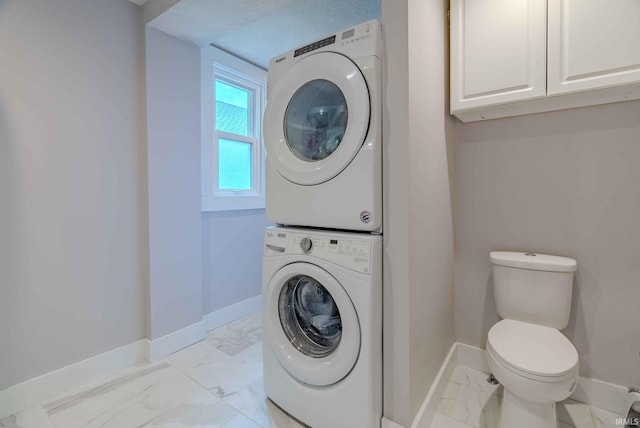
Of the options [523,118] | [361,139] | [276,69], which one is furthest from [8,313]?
[523,118]

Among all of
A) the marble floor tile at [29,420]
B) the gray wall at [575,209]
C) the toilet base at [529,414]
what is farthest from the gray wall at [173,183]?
the toilet base at [529,414]

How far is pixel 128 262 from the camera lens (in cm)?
190

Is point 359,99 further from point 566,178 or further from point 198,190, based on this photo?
point 198,190

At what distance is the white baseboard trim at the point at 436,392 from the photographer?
133 centimetres

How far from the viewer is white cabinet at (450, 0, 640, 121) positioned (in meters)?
1.29

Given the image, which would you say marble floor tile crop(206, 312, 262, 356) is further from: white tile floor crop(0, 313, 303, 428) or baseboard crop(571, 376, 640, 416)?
baseboard crop(571, 376, 640, 416)

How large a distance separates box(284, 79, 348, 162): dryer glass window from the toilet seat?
1.16 meters

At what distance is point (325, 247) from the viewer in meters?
1.29

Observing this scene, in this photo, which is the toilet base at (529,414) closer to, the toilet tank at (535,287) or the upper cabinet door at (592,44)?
the toilet tank at (535,287)

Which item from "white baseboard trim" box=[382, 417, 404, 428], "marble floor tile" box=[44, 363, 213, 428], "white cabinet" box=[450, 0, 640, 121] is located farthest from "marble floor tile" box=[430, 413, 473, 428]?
"white cabinet" box=[450, 0, 640, 121]

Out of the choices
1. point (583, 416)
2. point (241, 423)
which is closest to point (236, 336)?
point (241, 423)

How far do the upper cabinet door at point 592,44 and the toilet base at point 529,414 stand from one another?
1394 millimetres

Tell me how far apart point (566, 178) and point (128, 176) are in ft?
8.40

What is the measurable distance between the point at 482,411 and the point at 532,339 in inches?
19.1
